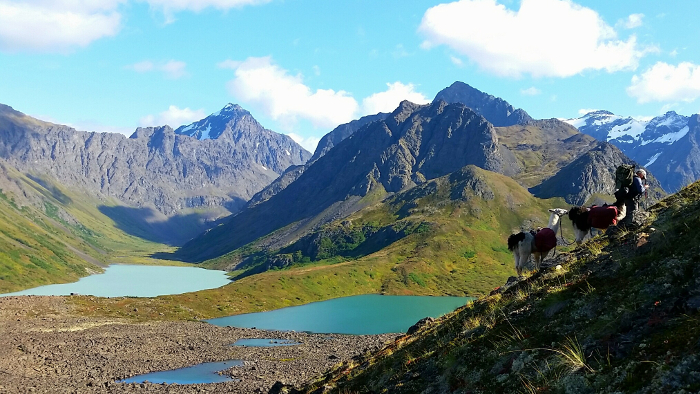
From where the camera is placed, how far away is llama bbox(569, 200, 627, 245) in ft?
67.8

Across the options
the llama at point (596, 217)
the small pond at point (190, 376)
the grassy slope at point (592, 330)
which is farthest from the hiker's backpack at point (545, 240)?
the small pond at point (190, 376)

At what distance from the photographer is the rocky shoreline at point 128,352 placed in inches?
2494

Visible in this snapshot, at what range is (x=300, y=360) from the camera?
8362 centimetres

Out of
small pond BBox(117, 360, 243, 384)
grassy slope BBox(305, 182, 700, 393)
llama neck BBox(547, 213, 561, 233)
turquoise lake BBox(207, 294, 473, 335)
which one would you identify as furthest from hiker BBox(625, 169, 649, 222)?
turquoise lake BBox(207, 294, 473, 335)

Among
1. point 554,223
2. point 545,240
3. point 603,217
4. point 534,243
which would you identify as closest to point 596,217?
point 603,217

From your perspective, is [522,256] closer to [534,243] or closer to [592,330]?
[534,243]

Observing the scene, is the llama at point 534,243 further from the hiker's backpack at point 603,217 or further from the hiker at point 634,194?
the hiker at point 634,194

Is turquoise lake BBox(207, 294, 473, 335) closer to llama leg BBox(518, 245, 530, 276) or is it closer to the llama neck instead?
the llama neck

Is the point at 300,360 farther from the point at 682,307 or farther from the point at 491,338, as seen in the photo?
the point at 682,307

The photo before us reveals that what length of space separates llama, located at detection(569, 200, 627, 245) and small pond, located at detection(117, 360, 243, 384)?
59699mm

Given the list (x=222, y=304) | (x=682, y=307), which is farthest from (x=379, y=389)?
(x=222, y=304)

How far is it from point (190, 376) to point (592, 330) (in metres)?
71.3

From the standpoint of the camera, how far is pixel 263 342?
104m

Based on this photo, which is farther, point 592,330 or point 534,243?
point 534,243
